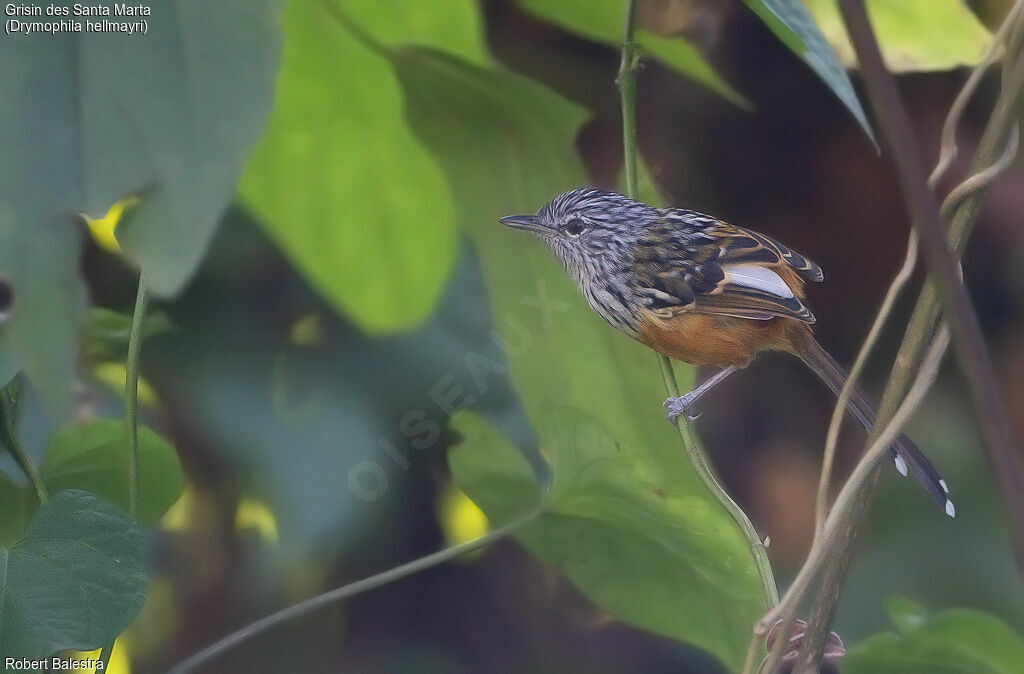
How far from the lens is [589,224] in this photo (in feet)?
2.17

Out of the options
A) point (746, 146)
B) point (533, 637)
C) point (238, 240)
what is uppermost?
point (746, 146)

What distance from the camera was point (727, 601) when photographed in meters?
0.65

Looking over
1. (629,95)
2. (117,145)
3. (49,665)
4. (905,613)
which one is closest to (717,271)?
(629,95)

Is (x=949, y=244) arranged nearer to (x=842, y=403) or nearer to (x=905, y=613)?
(x=842, y=403)

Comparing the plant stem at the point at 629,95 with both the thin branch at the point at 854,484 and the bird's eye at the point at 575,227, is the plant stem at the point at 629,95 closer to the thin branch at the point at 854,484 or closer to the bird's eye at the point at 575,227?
the bird's eye at the point at 575,227

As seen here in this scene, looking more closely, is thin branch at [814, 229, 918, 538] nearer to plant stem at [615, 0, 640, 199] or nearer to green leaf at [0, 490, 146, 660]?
plant stem at [615, 0, 640, 199]

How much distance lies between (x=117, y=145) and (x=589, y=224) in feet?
0.99

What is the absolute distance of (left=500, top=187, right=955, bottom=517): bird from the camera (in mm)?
630

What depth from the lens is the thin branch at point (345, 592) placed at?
682mm

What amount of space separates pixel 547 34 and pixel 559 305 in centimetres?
20

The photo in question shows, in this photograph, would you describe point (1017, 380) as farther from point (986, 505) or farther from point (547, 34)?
point (547, 34)

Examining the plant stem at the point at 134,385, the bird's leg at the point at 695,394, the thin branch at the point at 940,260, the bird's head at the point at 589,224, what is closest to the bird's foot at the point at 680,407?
the bird's leg at the point at 695,394

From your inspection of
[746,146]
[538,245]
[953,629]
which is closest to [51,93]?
[538,245]

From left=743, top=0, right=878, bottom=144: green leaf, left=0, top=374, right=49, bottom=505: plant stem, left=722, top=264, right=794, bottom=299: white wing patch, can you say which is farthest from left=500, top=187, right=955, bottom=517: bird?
left=0, top=374, right=49, bottom=505: plant stem
